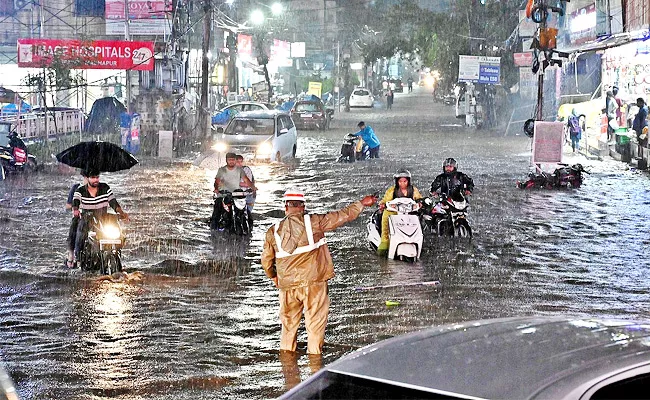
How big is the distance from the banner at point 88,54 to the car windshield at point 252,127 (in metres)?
4.56

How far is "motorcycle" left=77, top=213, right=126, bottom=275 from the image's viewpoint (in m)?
13.2

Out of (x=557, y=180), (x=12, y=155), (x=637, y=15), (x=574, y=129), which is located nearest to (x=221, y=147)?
(x=12, y=155)

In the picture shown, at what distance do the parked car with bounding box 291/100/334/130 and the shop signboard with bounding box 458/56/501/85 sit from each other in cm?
644

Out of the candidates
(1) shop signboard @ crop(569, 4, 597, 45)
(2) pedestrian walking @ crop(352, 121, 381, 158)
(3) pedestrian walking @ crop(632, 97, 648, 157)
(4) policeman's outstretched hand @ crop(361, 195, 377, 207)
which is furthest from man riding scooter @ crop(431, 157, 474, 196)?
(1) shop signboard @ crop(569, 4, 597, 45)

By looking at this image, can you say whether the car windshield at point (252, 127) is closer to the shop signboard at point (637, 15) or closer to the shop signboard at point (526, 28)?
the shop signboard at point (637, 15)

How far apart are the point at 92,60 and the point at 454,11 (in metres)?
33.0

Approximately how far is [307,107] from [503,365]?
155 ft

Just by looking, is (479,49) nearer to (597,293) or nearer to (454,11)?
(454,11)

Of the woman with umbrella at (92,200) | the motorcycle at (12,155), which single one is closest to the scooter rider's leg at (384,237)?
the woman with umbrella at (92,200)

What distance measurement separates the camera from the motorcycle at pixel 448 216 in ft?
53.6

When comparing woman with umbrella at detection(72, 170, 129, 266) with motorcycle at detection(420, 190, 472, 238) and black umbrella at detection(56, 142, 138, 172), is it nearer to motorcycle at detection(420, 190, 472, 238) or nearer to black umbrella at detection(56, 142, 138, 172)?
black umbrella at detection(56, 142, 138, 172)

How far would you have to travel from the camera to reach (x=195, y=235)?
1734 centimetres

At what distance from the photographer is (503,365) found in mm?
3186

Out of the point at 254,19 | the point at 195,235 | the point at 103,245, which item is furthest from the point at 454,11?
the point at 103,245
